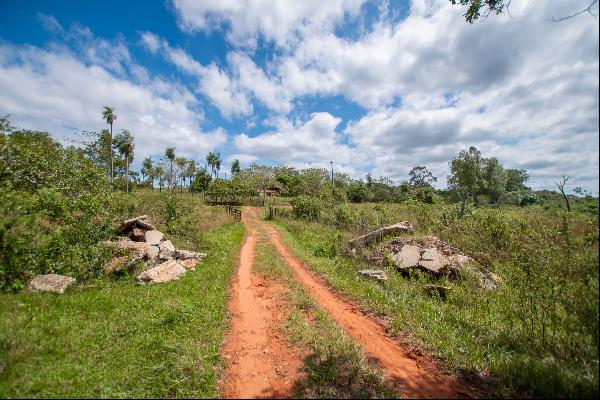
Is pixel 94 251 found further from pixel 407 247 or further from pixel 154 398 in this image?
pixel 407 247

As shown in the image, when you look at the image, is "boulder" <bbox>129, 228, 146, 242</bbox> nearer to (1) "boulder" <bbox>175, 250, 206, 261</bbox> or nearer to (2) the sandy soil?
(1) "boulder" <bbox>175, 250, 206, 261</bbox>

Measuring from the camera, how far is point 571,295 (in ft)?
14.9

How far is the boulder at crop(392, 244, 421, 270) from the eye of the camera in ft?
32.8

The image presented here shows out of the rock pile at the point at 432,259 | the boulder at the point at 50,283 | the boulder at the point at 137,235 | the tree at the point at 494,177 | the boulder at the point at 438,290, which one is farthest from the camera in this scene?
the tree at the point at 494,177

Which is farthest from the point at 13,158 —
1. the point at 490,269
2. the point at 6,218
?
the point at 490,269

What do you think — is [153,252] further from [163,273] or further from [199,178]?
[199,178]

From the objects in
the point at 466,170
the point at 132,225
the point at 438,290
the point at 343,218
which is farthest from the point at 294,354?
the point at 466,170

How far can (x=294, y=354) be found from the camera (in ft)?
17.3

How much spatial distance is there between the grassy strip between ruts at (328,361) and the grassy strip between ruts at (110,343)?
1.54 meters

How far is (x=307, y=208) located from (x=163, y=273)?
20.4m

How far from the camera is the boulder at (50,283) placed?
6.94 metres

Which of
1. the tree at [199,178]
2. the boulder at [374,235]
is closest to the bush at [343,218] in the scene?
the boulder at [374,235]

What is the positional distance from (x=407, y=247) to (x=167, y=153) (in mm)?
62772

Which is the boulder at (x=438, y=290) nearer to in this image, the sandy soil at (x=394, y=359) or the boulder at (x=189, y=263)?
the sandy soil at (x=394, y=359)
